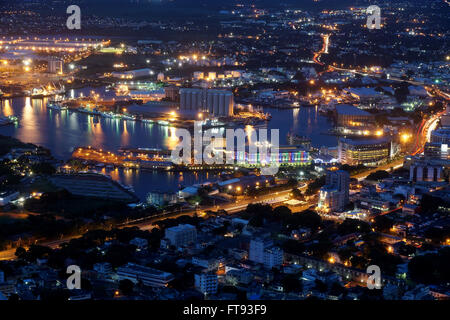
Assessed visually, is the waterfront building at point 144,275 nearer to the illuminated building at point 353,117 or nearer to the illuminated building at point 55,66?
the illuminated building at point 353,117

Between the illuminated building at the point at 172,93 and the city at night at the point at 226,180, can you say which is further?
the illuminated building at the point at 172,93

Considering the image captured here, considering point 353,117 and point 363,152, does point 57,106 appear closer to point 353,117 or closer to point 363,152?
point 353,117

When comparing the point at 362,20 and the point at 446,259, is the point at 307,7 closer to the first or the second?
the point at 362,20

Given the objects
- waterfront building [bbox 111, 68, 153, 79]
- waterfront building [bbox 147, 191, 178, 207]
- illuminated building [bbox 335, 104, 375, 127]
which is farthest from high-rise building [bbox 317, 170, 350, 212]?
waterfront building [bbox 111, 68, 153, 79]

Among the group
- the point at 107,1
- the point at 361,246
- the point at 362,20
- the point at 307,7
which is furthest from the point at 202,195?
the point at 107,1

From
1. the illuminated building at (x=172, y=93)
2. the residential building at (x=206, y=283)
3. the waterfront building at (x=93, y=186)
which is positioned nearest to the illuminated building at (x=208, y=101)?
the illuminated building at (x=172, y=93)

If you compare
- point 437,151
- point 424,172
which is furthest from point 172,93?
point 424,172

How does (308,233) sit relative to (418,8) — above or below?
below
